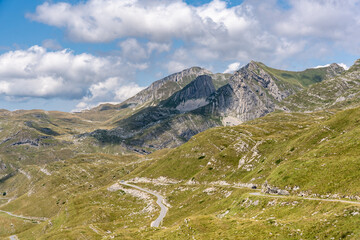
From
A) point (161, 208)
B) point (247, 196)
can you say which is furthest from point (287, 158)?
point (161, 208)

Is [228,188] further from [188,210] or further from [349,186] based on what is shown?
[349,186]

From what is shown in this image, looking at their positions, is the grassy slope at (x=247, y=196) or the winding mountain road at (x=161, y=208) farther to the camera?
the winding mountain road at (x=161, y=208)

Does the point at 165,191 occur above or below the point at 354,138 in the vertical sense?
below

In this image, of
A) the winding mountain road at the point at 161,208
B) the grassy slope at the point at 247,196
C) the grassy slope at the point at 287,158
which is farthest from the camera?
the winding mountain road at the point at 161,208

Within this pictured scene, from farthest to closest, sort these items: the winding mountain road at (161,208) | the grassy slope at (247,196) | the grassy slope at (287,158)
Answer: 1. the winding mountain road at (161,208)
2. the grassy slope at (287,158)
3. the grassy slope at (247,196)

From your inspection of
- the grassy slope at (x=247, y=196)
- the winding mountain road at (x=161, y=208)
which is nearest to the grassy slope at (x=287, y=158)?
the grassy slope at (x=247, y=196)

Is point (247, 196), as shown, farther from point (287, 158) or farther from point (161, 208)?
point (161, 208)

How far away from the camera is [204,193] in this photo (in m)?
111

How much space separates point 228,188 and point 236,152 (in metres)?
44.8

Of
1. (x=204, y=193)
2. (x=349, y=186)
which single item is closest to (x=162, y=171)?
(x=204, y=193)

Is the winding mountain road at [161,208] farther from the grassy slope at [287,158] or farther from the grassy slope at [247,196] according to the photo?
the grassy slope at [287,158]

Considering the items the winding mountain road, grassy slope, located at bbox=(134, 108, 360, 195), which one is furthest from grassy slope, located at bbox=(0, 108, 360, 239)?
the winding mountain road

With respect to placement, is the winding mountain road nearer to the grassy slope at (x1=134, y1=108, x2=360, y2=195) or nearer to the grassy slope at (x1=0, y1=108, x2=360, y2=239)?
the grassy slope at (x1=0, y1=108, x2=360, y2=239)

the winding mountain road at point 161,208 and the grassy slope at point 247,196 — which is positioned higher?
the grassy slope at point 247,196
